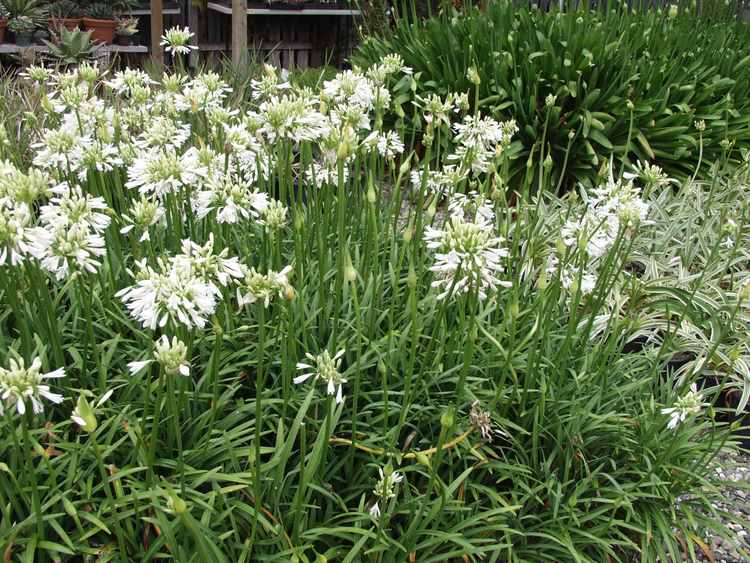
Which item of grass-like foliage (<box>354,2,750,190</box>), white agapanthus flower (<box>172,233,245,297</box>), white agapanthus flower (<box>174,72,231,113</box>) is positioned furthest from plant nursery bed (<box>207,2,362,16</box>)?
white agapanthus flower (<box>172,233,245,297</box>)

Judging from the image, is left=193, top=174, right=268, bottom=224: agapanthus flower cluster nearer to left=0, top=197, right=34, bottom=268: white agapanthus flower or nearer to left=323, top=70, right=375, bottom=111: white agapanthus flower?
left=0, top=197, right=34, bottom=268: white agapanthus flower

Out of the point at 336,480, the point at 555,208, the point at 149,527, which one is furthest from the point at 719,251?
the point at 149,527

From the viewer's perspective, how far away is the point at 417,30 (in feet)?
21.0

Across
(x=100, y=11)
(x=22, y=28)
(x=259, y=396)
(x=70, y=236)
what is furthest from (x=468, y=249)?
(x=100, y=11)

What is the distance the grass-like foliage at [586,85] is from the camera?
5477 mm

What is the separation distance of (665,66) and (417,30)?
200cm

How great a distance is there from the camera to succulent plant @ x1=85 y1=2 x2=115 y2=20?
32.0ft

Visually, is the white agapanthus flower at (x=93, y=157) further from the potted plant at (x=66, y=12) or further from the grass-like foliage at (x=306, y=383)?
the potted plant at (x=66, y=12)

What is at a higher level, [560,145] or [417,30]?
[417,30]

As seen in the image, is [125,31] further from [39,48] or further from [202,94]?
[202,94]

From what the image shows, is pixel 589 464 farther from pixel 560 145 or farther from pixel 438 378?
pixel 560 145

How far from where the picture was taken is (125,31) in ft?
32.9

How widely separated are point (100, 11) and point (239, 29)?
3309 millimetres

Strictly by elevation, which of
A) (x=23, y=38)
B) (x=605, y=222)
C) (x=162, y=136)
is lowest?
(x=23, y=38)
